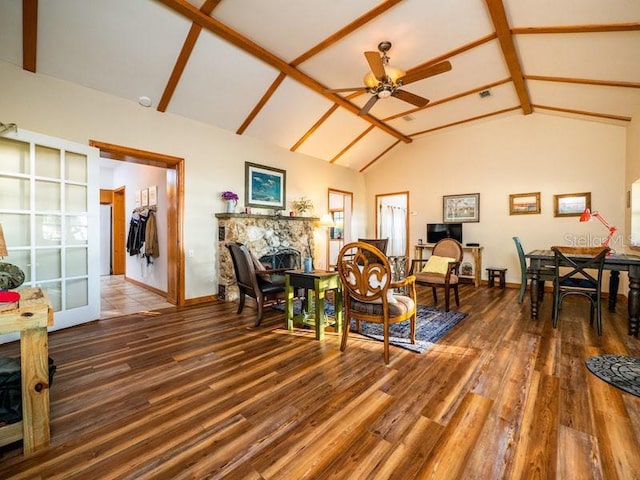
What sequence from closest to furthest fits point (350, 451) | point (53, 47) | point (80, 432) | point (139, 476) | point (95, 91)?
point (139, 476), point (350, 451), point (80, 432), point (53, 47), point (95, 91)

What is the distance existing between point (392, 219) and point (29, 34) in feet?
25.5

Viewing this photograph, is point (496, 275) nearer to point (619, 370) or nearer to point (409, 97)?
point (619, 370)

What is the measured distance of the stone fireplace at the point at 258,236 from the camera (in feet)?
15.0

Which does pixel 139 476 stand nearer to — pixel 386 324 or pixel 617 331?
pixel 386 324

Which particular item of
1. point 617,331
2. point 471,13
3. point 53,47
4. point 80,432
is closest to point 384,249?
point 617,331

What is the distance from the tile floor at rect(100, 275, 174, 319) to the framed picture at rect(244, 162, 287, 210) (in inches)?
88.0

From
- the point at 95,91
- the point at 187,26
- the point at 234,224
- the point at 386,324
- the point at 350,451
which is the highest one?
the point at 187,26

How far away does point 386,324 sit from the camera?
7.75ft

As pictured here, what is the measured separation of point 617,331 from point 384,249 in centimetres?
329

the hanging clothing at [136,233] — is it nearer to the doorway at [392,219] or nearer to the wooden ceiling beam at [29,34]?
the wooden ceiling beam at [29,34]

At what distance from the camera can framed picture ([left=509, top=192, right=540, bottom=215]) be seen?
18.1 feet

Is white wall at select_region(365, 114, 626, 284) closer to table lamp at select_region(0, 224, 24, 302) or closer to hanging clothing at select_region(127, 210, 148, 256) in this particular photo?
hanging clothing at select_region(127, 210, 148, 256)

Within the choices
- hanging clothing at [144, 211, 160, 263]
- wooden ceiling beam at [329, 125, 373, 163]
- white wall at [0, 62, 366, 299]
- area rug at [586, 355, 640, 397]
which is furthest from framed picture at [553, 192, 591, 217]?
hanging clothing at [144, 211, 160, 263]

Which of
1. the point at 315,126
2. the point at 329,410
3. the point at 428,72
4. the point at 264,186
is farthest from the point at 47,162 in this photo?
the point at 428,72
